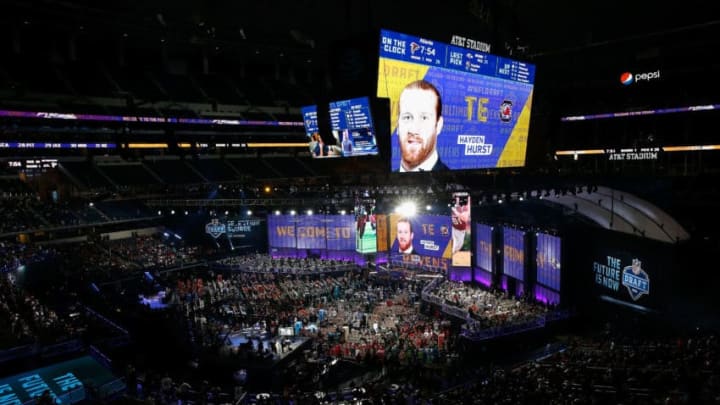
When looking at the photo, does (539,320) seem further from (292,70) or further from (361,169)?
(292,70)

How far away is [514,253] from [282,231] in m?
14.0

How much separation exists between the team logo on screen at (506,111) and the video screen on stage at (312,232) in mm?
12972

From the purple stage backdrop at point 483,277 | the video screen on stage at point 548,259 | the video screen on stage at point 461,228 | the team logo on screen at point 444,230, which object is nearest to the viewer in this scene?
the video screen on stage at point 548,259

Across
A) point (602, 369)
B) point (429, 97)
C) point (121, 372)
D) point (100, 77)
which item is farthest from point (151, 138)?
point (602, 369)

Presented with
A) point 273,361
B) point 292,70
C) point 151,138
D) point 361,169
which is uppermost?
point 292,70

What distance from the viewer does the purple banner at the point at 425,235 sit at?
2291cm

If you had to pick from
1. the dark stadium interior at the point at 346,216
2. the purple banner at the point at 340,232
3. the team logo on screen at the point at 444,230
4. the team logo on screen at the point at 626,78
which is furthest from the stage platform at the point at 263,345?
the team logo on screen at the point at 626,78

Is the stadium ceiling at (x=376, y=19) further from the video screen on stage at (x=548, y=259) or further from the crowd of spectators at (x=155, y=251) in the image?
the crowd of spectators at (x=155, y=251)

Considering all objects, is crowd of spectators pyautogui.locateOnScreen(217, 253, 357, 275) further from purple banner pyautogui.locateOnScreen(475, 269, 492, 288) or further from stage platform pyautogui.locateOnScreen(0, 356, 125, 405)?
stage platform pyautogui.locateOnScreen(0, 356, 125, 405)

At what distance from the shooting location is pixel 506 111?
47.4 feet

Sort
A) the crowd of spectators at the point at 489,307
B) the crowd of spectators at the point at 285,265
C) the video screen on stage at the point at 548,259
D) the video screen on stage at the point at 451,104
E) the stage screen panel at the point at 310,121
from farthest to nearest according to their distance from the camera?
the crowd of spectators at the point at 285,265
the stage screen panel at the point at 310,121
the video screen on stage at the point at 548,259
the crowd of spectators at the point at 489,307
the video screen on stage at the point at 451,104

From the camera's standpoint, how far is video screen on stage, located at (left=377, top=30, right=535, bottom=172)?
11469 millimetres

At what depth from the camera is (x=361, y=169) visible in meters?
30.4

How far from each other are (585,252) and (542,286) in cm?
232
